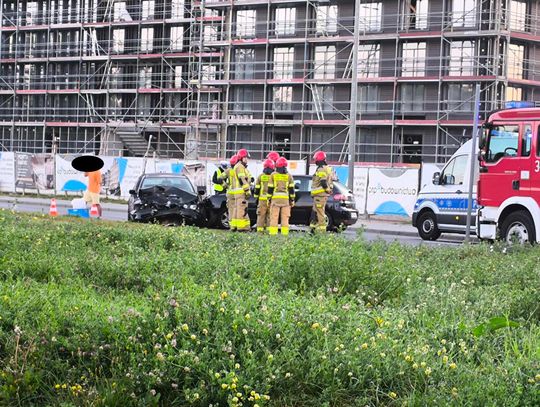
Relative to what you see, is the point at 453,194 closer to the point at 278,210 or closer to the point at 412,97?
the point at 278,210

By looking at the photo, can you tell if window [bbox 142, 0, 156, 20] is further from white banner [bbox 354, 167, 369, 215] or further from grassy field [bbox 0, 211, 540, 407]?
grassy field [bbox 0, 211, 540, 407]

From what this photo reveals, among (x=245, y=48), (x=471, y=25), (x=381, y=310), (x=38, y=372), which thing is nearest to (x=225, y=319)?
(x=38, y=372)

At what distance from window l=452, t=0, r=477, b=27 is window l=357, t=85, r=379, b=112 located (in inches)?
235

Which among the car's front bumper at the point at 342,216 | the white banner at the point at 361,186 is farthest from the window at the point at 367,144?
the car's front bumper at the point at 342,216

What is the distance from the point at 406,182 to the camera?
1335 inches

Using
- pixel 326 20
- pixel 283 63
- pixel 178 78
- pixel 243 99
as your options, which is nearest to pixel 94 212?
pixel 326 20

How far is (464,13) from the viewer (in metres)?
53.4

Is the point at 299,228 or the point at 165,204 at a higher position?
the point at 165,204

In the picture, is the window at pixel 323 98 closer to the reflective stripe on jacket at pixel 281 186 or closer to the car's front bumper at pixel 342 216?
the car's front bumper at pixel 342 216

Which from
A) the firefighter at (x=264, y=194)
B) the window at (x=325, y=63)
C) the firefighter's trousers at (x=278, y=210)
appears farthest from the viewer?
the window at (x=325, y=63)

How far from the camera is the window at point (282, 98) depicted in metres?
59.4

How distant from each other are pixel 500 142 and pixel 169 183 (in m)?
8.66

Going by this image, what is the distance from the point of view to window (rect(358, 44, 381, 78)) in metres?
56.3

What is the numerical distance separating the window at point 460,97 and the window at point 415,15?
410 centimetres
